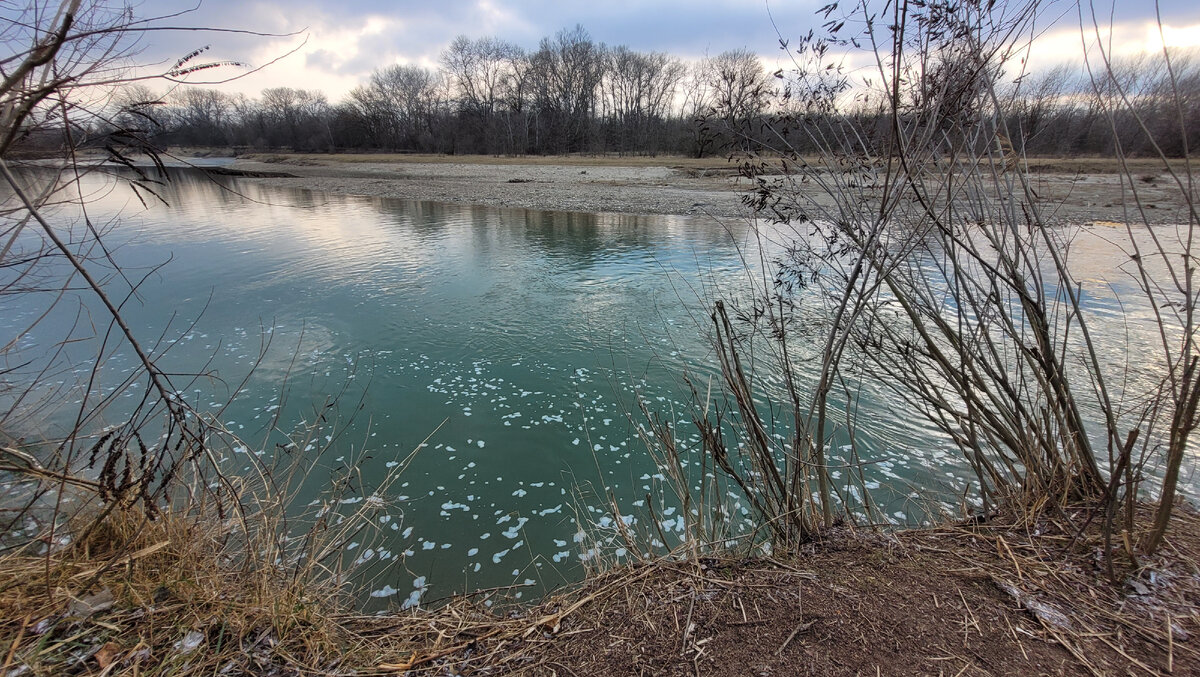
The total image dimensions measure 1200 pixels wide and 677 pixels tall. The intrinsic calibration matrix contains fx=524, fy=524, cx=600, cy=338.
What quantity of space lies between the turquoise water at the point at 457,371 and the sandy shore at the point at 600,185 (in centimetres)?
632

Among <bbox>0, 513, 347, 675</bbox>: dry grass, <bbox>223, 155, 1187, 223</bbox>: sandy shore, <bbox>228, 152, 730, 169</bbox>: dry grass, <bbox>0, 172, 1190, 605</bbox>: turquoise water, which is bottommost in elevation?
<bbox>0, 172, 1190, 605</bbox>: turquoise water

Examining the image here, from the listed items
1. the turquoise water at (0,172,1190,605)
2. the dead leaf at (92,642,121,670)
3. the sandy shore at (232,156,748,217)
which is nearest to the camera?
A: the dead leaf at (92,642,121,670)

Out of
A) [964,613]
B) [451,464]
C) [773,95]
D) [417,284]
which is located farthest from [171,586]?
[417,284]

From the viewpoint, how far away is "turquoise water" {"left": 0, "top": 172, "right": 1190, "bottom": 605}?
460cm

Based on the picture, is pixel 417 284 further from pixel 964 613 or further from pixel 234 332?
pixel 964 613

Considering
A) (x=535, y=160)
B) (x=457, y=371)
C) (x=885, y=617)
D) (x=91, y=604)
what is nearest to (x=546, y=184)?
(x=535, y=160)

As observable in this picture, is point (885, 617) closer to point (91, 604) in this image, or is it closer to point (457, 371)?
point (91, 604)

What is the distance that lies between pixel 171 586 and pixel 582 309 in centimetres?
784

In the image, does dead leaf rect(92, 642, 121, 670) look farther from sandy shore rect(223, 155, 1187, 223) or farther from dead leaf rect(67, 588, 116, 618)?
sandy shore rect(223, 155, 1187, 223)

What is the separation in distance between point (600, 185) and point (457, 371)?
25.2 m

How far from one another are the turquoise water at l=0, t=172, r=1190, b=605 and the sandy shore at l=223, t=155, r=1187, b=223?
6.32 metres

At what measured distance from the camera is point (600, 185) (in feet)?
101

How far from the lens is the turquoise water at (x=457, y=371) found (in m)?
4.60

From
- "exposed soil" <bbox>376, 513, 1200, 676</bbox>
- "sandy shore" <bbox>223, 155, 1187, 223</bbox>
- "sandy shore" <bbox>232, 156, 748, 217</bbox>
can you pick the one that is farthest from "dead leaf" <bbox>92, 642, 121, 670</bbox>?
"sandy shore" <bbox>232, 156, 748, 217</bbox>
